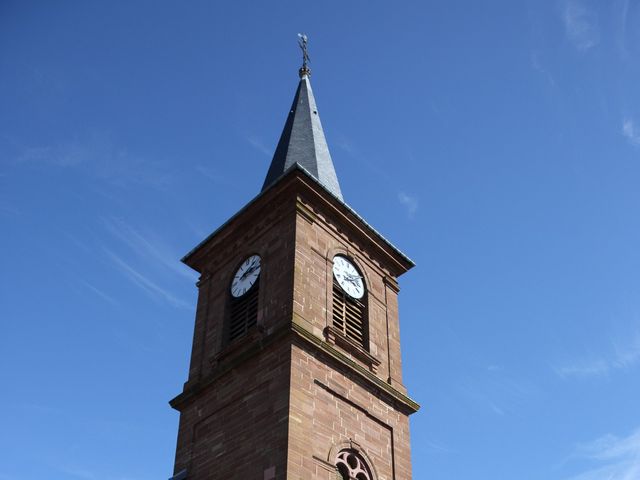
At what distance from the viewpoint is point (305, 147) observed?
26.8m

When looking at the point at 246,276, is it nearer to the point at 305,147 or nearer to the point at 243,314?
the point at 243,314

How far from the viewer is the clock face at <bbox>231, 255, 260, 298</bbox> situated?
22.3m

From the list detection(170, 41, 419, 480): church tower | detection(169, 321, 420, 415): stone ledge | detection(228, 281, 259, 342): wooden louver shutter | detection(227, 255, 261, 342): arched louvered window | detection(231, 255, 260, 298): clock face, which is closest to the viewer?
detection(170, 41, 419, 480): church tower

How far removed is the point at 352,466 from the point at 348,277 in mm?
5995

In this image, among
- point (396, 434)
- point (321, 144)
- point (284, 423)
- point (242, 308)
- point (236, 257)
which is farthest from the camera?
point (321, 144)

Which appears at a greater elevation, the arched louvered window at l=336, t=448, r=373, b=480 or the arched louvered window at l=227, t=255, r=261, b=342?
the arched louvered window at l=227, t=255, r=261, b=342

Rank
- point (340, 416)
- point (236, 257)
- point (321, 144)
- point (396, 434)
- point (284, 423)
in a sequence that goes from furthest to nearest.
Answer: point (321, 144) → point (236, 257) → point (396, 434) → point (340, 416) → point (284, 423)

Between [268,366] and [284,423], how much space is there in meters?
1.98

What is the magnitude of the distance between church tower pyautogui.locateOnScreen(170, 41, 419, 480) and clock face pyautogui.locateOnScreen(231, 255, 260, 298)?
5cm

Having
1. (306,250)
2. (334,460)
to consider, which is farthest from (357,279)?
(334,460)

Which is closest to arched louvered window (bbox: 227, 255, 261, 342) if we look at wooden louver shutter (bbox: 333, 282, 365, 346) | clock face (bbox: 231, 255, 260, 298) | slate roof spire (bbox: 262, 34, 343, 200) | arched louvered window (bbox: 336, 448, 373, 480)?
clock face (bbox: 231, 255, 260, 298)

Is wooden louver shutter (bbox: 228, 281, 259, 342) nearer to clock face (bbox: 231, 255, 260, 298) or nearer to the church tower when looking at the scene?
the church tower

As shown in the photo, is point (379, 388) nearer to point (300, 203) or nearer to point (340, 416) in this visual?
point (340, 416)

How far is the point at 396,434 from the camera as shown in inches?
810
